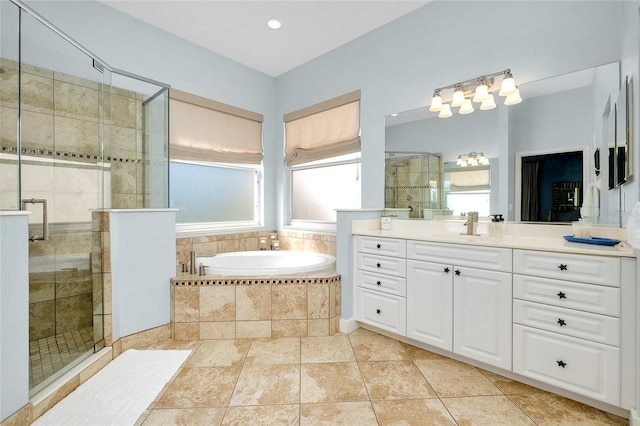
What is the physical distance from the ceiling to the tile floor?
9.43 ft

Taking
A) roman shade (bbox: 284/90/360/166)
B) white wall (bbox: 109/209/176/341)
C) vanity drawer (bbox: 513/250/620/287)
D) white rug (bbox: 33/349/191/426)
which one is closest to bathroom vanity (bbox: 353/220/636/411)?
vanity drawer (bbox: 513/250/620/287)

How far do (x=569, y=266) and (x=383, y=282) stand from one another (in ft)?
3.95

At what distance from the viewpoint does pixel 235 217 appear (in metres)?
3.77

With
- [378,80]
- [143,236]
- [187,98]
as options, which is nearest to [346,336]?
[143,236]

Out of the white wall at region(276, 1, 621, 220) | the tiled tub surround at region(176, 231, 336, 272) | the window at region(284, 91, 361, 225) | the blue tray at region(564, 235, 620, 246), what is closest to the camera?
the blue tray at region(564, 235, 620, 246)

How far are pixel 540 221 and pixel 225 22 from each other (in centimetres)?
315

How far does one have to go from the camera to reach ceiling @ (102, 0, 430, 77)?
2.67m

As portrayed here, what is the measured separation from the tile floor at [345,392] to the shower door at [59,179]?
0.65m

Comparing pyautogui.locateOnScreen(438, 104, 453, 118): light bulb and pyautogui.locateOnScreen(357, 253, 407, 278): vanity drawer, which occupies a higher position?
pyautogui.locateOnScreen(438, 104, 453, 118): light bulb

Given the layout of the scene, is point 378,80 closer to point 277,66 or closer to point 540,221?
point 277,66

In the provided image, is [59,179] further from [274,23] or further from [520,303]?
[520,303]

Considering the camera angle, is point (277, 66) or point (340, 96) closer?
point (340, 96)

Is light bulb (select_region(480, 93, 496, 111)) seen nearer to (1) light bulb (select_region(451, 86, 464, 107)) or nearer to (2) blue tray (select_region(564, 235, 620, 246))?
(1) light bulb (select_region(451, 86, 464, 107))

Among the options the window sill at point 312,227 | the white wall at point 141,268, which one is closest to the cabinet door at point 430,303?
the window sill at point 312,227
